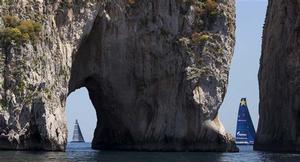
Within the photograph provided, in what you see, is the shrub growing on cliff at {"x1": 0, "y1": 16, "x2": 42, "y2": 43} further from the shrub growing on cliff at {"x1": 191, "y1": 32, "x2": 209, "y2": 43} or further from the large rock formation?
the large rock formation

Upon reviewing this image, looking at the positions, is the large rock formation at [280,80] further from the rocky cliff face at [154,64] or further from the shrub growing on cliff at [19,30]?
the shrub growing on cliff at [19,30]

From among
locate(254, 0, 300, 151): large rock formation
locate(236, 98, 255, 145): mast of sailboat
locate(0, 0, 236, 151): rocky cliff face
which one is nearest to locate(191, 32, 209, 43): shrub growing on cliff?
locate(0, 0, 236, 151): rocky cliff face

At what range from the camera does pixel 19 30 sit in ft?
265

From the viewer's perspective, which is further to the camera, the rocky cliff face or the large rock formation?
the large rock formation

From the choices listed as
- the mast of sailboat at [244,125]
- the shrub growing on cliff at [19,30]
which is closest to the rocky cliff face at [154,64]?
the shrub growing on cliff at [19,30]

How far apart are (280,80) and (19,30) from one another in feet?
155

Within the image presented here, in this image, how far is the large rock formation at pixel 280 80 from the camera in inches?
4117

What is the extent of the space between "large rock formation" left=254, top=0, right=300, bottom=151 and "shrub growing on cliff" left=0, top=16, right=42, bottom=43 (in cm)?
4043

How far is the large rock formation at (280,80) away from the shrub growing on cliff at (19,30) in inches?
1592

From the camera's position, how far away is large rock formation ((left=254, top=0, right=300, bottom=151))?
4117 inches

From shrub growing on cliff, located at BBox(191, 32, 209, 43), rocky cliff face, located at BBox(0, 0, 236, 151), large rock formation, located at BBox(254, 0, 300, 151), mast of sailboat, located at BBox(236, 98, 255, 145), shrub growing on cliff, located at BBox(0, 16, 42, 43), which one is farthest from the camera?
mast of sailboat, located at BBox(236, 98, 255, 145)

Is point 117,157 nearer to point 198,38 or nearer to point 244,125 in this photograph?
point 198,38

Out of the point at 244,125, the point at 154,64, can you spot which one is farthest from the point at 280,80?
the point at 244,125

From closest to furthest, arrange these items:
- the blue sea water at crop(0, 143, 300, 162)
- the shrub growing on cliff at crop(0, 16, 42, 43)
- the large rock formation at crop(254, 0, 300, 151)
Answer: the blue sea water at crop(0, 143, 300, 162) < the shrub growing on cliff at crop(0, 16, 42, 43) < the large rock formation at crop(254, 0, 300, 151)
